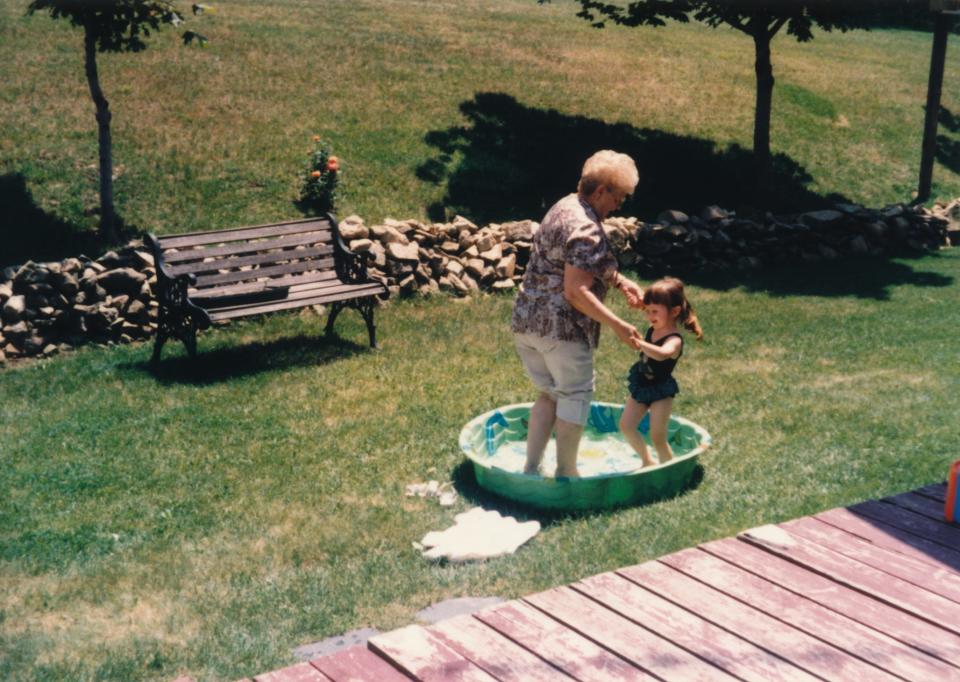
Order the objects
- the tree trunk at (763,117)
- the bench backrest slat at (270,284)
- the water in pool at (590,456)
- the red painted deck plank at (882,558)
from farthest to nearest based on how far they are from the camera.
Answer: the tree trunk at (763,117) < the bench backrest slat at (270,284) < the water in pool at (590,456) < the red painted deck plank at (882,558)

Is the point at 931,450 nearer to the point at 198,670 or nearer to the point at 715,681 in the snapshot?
the point at 715,681

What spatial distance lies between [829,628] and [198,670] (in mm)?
2554

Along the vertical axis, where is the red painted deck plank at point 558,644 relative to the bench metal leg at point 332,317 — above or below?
above

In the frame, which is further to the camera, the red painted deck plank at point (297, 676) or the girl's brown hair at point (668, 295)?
the girl's brown hair at point (668, 295)

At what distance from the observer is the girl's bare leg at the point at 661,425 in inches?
257

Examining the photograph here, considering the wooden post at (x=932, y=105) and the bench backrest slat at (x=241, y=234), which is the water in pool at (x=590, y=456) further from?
the wooden post at (x=932, y=105)

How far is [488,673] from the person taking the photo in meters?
3.71

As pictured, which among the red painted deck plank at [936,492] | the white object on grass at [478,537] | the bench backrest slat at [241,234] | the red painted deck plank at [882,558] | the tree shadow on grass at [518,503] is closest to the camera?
the red painted deck plank at [882,558]

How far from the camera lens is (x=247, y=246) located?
10203mm

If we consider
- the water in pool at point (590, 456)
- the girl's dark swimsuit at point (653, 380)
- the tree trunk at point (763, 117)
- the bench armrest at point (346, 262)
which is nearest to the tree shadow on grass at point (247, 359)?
the bench armrest at point (346, 262)

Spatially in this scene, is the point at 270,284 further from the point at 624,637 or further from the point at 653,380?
the point at 624,637

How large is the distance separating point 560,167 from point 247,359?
753 cm

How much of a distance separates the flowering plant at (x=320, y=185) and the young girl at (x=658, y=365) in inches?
277

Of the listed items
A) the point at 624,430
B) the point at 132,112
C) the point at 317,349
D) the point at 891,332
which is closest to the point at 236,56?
the point at 132,112
